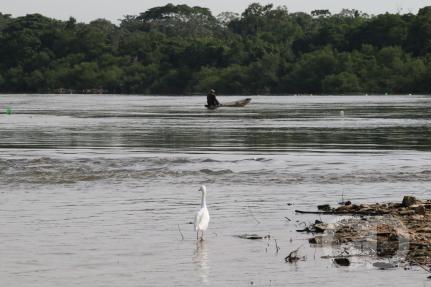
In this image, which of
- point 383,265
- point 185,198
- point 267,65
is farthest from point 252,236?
point 267,65

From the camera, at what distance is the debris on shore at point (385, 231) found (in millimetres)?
15719

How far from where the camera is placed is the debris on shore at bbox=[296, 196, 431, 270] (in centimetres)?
1572

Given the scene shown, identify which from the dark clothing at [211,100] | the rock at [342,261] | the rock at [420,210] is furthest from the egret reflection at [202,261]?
the dark clothing at [211,100]

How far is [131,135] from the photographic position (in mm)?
47656

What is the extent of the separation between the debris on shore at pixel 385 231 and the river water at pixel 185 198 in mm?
501

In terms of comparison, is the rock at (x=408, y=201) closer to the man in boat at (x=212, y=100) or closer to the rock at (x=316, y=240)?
the rock at (x=316, y=240)

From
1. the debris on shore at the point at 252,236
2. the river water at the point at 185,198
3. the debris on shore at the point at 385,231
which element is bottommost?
the river water at the point at 185,198

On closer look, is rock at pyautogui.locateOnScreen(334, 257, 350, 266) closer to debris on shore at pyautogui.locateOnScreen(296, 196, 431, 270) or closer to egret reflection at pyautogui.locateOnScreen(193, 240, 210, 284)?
debris on shore at pyautogui.locateOnScreen(296, 196, 431, 270)

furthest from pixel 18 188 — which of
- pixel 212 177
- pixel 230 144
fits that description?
pixel 230 144

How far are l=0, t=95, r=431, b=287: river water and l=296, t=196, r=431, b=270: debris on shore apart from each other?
0.50 meters

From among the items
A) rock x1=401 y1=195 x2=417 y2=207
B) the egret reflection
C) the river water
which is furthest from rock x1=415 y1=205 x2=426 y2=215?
the egret reflection

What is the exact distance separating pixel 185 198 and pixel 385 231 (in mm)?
7500

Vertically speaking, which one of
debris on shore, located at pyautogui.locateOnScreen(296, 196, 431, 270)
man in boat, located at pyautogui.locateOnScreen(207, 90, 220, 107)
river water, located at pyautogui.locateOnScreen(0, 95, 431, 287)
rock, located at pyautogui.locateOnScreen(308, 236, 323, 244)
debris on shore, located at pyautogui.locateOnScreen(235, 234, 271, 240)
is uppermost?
debris on shore, located at pyautogui.locateOnScreen(296, 196, 431, 270)

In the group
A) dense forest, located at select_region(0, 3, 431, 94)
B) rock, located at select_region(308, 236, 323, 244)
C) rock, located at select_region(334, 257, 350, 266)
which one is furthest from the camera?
dense forest, located at select_region(0, 3, 431, 94)
